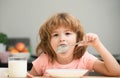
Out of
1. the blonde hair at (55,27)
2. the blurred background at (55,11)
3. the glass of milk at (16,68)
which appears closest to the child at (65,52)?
the blonde hair at (55,27)

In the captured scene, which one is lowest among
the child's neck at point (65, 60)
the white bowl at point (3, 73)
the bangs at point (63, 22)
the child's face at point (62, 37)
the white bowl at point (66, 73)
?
the white bowl at point (3, 73)

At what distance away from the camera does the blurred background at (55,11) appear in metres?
3.47

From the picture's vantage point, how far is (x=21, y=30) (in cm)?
349

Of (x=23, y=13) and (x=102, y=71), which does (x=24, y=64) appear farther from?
(x=23, y=13)

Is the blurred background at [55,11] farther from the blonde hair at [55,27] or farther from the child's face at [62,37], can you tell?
the child's face at [62,37]

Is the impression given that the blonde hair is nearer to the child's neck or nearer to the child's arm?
the child's neck

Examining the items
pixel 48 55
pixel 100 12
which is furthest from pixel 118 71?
pixel 100 12

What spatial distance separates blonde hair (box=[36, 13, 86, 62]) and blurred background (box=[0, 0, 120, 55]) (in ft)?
6.02

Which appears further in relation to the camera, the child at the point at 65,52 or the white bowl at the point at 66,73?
the child at the point at 65,52

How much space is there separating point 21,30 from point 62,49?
2134 millimetres

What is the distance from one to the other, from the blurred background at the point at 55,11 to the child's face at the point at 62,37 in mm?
1966

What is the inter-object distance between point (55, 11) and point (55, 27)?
2.00 meters

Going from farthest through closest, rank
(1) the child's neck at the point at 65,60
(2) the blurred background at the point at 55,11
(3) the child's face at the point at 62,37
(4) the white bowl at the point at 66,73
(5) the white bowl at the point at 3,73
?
(2) the blurred background at the point at 55,11 → (1) the child's neck at the point at 65,60 → (3) the child's face at the point at 62,37 → (5) the white bowl at the point at 3,73 → (4) the white bowl at the point at 66,73

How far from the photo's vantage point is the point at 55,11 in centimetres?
349
